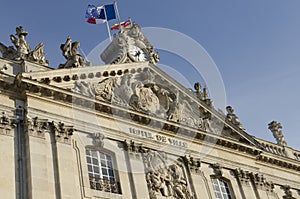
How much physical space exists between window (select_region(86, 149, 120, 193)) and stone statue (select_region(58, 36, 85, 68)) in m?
3.49

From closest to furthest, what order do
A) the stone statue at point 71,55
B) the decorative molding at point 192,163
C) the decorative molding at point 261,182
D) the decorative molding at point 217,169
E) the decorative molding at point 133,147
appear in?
the decorative molding at point 133,147, the stone statue at point 71,55, the decorative molding at point 192,163, the decorative molding at point 217,169, the decorative molding at point 261,182

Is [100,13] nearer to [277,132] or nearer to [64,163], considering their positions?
[64,163]

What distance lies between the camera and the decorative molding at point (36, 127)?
1592cm

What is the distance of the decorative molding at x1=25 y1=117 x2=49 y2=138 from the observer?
15.9m

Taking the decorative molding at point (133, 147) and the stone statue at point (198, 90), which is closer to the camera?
the decorative molding at point (133, 147)

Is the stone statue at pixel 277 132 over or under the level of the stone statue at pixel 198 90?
under

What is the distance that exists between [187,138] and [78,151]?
17.9 feet

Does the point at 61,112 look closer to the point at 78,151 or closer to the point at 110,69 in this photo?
the point at 78,151

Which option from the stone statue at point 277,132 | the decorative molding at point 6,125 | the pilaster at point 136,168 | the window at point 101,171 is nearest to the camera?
the decorative molding at point 6,125

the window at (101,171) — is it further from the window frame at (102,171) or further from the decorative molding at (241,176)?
the decorative molding at (241,176)

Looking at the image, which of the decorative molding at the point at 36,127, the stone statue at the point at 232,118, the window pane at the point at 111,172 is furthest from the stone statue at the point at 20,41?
the stone statue at the point at 232,118

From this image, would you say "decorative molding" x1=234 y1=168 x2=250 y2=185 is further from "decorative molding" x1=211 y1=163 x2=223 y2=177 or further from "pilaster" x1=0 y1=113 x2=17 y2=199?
"pilaster" x1=0 y1=113 x2=17 y2=199

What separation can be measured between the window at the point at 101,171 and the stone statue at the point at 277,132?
36.7ft

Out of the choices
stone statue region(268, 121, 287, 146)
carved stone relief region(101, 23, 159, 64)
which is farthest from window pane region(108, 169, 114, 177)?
stone statue region(268, 121, 287, 146)
